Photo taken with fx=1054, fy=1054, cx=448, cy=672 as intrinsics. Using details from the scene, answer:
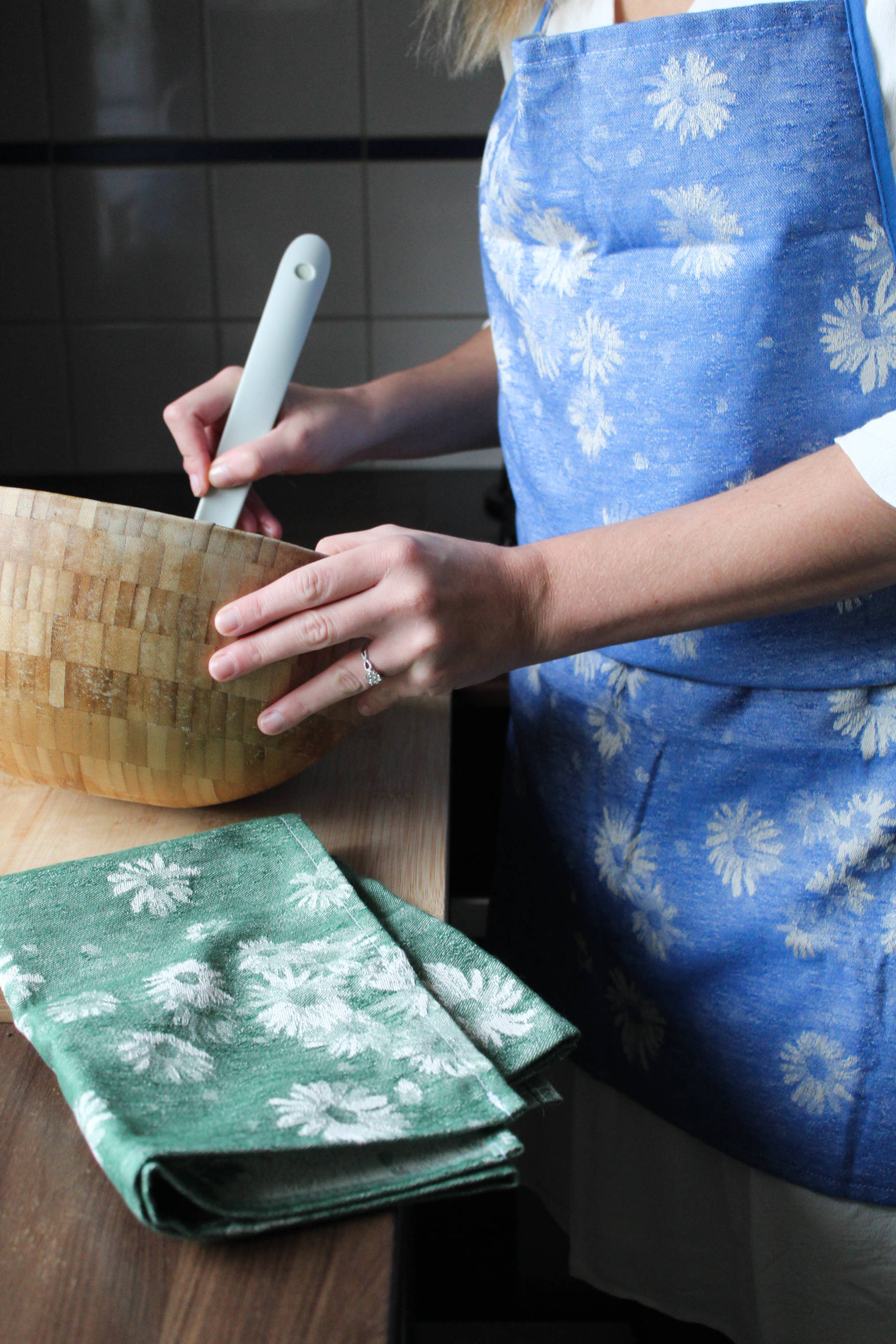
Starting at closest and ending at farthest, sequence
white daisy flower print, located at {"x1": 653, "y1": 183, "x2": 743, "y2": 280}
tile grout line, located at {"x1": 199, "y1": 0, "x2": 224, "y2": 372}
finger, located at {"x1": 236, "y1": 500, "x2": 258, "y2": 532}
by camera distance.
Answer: white daisy flower print, located at {"x1": 653, "y1": 183, "x2": 743, "y2": 280} → finger, located at {"x1": 236, "y1": 500, "x2": 258, "y2": 532} → tile grout line, located at {"x1": 199, "y1": 0, "x2": 224, "y2": 372}

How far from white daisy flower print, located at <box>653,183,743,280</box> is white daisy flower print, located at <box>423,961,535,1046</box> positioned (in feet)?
1.21

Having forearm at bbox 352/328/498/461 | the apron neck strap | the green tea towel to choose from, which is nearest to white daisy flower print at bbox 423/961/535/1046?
the green tea towel

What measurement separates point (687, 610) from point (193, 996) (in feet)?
0.94

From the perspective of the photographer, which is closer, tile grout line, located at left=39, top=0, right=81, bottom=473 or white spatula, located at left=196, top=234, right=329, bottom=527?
white spatula, located at left=196, top=234, right=329, bottom=527

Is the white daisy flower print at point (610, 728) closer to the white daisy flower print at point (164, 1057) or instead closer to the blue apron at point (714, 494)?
the blue apron at point (714, 494)

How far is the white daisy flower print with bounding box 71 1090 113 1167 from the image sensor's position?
319 mm

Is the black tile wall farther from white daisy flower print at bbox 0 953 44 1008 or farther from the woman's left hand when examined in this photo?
white daisy flower print at bbox 0 953 44 1008

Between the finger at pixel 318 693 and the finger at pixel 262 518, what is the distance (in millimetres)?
238

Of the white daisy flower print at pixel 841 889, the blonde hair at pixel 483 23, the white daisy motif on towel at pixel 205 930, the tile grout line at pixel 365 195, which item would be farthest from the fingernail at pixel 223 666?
the tile grout line at pixel 365 195

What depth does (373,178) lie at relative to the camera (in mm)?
1354

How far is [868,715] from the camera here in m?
0.59

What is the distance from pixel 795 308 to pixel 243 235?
40.3 inches

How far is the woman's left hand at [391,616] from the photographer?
1.53 feet

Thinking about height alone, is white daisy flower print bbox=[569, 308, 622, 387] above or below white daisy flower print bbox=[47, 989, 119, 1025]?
above
